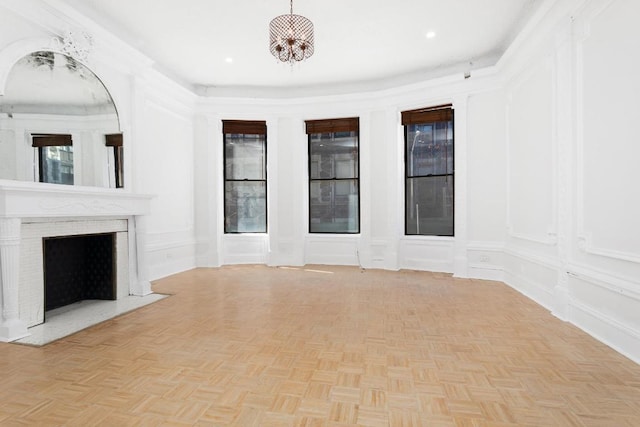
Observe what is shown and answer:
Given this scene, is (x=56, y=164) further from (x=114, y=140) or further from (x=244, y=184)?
(x=244, y=184)

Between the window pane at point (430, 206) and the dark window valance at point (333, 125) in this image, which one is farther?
the dark window valance at point (333, 125)

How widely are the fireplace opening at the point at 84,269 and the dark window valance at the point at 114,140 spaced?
3.96 feet

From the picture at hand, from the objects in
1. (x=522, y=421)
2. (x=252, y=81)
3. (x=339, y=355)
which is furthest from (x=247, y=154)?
(x=522, y=421)

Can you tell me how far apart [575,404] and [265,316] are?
2800mm

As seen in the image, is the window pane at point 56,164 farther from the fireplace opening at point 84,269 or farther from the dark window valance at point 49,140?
the fireplace opening at point 84,269

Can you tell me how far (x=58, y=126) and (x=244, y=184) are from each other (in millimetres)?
3863

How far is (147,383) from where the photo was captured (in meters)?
2.41

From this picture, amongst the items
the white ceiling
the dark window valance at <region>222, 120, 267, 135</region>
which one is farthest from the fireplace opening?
the dark window valance at <region>222, 120, 267, 135</region>

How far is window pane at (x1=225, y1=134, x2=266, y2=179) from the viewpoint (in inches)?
295

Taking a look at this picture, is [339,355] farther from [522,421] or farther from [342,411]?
[522,421]

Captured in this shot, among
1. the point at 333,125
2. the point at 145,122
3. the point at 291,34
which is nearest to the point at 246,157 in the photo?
the point at 333,125

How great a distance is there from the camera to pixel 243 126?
7.33 metres

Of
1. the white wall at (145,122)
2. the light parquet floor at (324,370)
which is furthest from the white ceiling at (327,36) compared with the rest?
the light parquet floor at (324,370)

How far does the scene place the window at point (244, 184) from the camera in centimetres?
749
